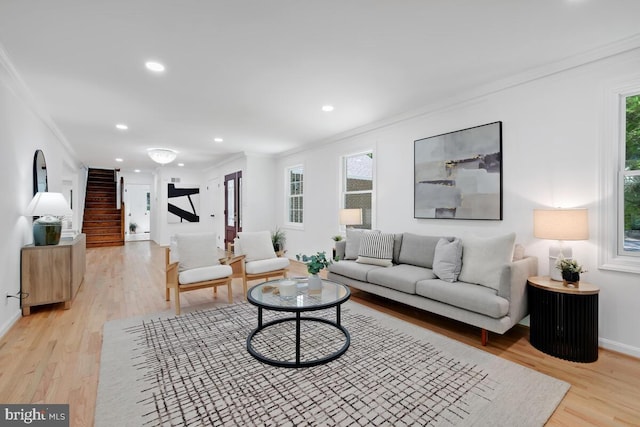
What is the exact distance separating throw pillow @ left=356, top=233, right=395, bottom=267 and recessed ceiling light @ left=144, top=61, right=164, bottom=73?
10.1ft

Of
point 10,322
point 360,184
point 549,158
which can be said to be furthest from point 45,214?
point 549,158

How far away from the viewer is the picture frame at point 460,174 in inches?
130

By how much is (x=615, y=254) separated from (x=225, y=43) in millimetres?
3786

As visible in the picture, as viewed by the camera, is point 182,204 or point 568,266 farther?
point 182,204

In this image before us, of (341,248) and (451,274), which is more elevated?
(341,248)

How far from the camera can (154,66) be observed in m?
2.84

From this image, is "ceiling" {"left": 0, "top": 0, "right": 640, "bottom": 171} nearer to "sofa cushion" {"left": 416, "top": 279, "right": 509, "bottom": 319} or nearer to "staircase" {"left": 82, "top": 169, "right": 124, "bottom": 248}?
"sofa cushion" {"left": 416, "top": 279, "right": 509, "bottom": 319}

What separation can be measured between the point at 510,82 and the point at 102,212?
1157cm

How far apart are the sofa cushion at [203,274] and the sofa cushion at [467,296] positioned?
2272 mm

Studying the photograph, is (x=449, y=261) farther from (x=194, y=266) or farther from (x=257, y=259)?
(x=194, y=266)

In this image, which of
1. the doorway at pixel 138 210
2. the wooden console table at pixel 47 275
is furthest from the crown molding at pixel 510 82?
the doorway at pixel 138 210

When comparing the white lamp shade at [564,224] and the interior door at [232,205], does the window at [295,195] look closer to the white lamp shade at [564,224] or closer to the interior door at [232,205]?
the interior door at [232,205]

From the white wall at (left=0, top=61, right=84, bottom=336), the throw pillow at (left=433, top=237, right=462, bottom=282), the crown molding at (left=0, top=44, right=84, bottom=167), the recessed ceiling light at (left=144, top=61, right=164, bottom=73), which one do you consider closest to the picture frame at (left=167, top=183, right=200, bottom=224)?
the crown molding at (left=0, top=44, right=84, bottom=167)

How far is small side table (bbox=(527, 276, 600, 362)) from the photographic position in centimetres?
235
